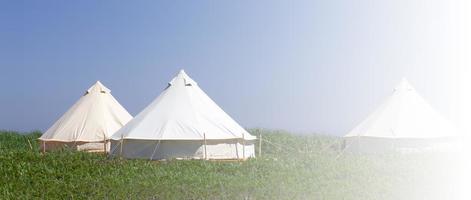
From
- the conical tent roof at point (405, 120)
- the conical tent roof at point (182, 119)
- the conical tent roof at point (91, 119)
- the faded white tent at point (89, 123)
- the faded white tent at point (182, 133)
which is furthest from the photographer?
the conical tent roof at point (91, 119)

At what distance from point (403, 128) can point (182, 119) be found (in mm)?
10015

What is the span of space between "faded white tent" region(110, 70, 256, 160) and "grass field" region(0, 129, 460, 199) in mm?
1435

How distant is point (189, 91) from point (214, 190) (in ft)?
41.4

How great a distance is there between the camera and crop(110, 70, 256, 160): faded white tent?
27.6 metres

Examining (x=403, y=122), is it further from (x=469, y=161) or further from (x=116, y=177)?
(x=116, y=177)

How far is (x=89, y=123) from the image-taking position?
3366 cm

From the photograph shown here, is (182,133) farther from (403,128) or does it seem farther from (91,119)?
(403,128)

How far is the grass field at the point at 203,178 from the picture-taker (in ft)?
57.7

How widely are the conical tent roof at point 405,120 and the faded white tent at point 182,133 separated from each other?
6.30m

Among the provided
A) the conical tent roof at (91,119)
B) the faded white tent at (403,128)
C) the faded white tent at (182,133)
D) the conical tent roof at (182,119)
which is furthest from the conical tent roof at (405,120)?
the conical tent roof at (91,119)

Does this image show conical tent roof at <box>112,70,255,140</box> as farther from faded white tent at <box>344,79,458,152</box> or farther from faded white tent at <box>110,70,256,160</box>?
faded white tent at <box>344,79,458,152</box>

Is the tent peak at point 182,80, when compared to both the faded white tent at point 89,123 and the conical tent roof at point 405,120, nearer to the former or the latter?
the faded white tent at point 89,123

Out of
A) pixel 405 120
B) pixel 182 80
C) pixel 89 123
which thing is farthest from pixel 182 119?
pixel 405 120

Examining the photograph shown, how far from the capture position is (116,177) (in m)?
20.8
